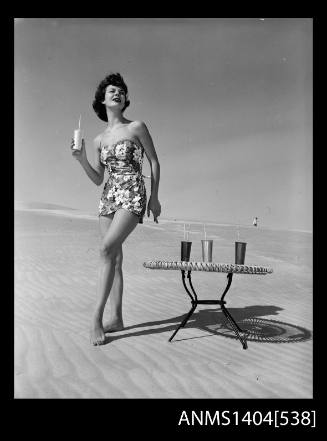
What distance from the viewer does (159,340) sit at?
4074 mm

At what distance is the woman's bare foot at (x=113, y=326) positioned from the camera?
14.0 ft

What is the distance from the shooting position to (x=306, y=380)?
3.16 m

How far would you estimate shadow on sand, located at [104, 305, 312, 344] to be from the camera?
13.9 ft

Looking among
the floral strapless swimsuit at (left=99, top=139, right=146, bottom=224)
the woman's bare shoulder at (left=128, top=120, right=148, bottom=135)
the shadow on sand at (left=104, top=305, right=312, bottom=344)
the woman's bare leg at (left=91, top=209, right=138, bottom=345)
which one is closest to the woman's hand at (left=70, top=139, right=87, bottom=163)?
the floral strapless swimsuit at (left=99, top=139, right=146, bottom=224)

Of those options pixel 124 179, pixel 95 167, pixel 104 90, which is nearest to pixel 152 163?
pixel 124 179

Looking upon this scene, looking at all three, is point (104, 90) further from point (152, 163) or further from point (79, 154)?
point (152, 163)

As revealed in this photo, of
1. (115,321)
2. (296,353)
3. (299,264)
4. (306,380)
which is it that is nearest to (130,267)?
(299,264)

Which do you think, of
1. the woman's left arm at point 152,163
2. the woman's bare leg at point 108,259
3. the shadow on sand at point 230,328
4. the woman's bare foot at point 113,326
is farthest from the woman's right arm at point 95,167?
the shadow on sand at point 230,328

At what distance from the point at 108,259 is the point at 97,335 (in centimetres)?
67

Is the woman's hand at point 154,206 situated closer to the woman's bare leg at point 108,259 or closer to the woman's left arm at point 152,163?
the woman's left arm at point 152,163

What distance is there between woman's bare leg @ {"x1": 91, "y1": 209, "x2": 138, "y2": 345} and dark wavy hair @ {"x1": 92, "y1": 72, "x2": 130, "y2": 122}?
1.17 m

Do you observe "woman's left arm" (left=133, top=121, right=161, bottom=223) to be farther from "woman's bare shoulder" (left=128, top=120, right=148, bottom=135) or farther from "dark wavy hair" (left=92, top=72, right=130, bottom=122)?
"dark wavy hair" (left=92, top=72, right=130, bottom=122)
